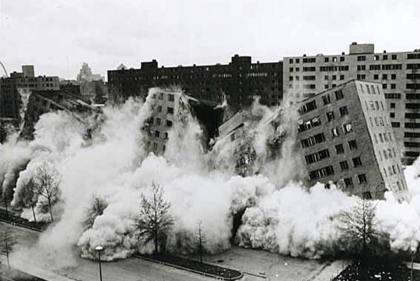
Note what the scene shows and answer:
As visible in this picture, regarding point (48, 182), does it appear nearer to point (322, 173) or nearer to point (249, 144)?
point (249, 144)

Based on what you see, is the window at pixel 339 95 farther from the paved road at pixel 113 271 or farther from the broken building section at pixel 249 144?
the paved road at pixel 113 271

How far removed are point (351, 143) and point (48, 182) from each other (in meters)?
37.3

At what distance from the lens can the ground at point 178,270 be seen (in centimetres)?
3694

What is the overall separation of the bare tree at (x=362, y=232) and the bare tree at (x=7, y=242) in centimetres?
3144

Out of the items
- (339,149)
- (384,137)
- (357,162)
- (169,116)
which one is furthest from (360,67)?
(169,116)

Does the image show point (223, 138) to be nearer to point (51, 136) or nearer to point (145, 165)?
point (145, 165)

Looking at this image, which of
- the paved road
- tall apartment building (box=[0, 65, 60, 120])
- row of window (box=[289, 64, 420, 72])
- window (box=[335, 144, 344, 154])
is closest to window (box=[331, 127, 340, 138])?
window (box=[335, 144, 344, 154])

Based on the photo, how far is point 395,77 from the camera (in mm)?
73000

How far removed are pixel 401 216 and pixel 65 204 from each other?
37928 millimetres

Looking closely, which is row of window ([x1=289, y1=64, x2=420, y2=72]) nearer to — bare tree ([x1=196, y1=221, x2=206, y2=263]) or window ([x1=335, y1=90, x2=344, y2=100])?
window ([x1=335, y1=90, x2=344, y2=100])

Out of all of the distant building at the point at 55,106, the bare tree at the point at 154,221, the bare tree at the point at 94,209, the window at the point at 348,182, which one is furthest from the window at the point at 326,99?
the distant building at the point at 55,106

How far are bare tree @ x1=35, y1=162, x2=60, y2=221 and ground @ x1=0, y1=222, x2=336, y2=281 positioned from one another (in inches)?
530

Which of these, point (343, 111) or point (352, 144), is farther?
point (343, 111)

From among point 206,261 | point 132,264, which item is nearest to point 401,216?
point 206,261
